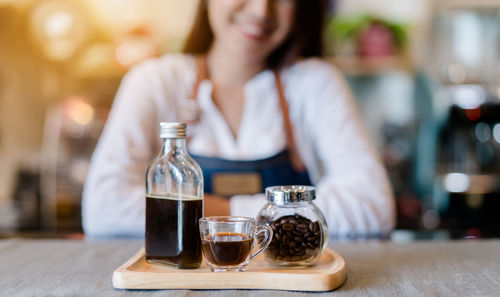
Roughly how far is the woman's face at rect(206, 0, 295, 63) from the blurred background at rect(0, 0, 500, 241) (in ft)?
4.14

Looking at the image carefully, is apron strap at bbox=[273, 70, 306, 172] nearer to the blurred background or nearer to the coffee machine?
the blurred background

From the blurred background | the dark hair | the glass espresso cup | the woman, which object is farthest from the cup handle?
the blurred background

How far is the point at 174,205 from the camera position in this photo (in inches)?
31.3

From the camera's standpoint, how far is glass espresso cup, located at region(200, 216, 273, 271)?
765 mm

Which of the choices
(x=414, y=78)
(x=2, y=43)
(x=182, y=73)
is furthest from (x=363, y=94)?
(x=2, y=43)

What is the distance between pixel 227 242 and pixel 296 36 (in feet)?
3.38

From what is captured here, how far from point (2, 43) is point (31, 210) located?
1.20 metres

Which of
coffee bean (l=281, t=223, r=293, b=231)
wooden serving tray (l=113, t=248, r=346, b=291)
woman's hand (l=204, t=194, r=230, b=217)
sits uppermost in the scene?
coffee bean (l=281, t=223, r=293, b=231)

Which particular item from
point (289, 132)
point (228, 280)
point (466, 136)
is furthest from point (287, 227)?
point (466, 136)

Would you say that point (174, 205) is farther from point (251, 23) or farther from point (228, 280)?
point (251, 23)

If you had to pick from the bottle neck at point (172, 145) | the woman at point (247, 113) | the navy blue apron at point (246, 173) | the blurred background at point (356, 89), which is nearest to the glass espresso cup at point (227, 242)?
the bottle neck at point (172, 145)

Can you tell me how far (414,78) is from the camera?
318 centimetres

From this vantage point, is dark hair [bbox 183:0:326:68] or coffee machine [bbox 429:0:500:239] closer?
dark hair [bbox 183:0:326:68]

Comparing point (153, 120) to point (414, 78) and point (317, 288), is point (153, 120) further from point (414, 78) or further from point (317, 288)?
point (414, 78)
